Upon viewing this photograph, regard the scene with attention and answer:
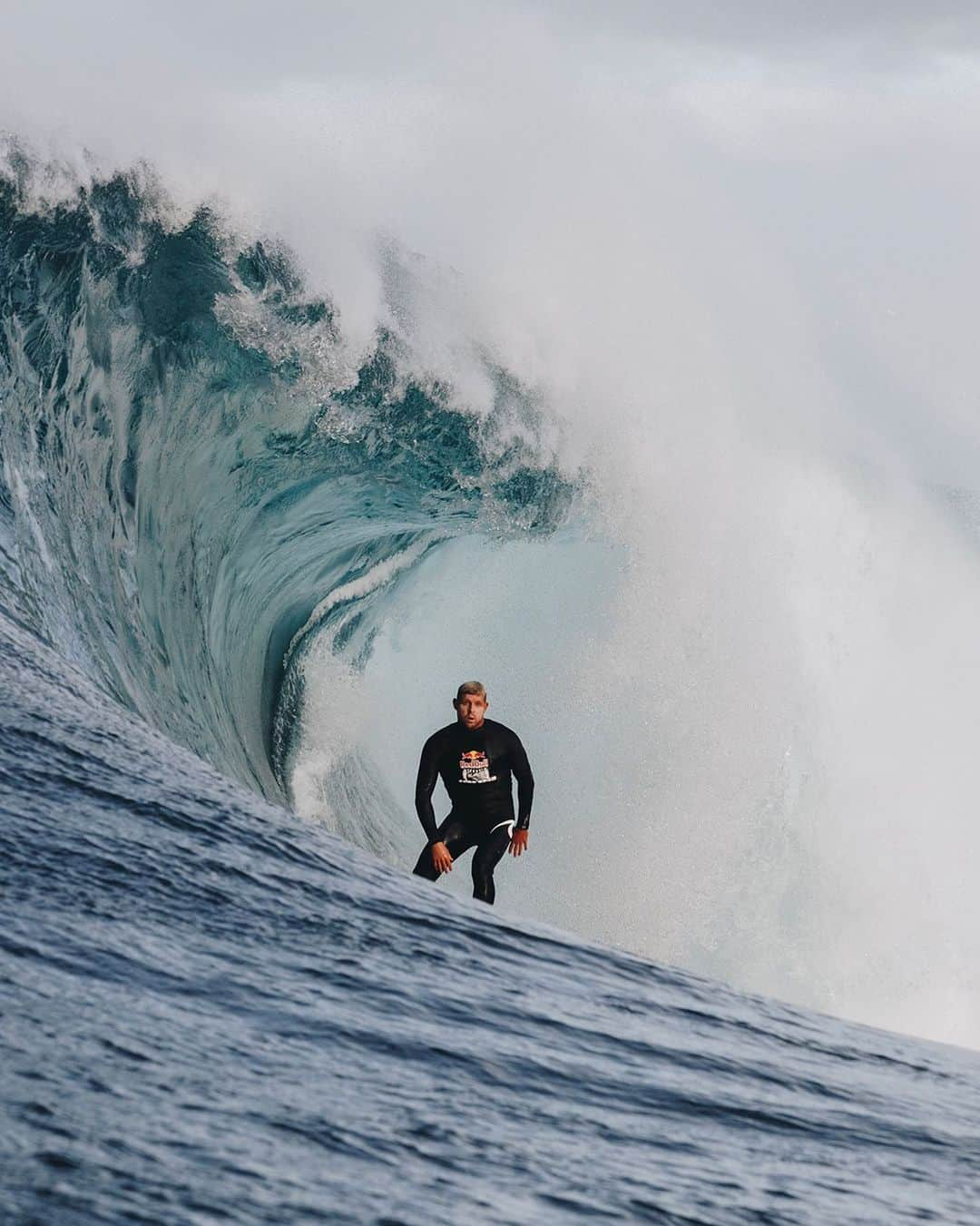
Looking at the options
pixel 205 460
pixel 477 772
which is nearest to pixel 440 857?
pixel 477 772

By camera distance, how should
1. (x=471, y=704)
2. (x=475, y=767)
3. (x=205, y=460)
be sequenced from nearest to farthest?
(x=471, y=704) → (x=475, y=767) → (x=205, y=460)

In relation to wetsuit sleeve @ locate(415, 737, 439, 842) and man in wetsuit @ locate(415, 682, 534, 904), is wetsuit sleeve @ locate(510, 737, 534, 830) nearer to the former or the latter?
man in wetsuit @ locate(415, 682, 534, 904)

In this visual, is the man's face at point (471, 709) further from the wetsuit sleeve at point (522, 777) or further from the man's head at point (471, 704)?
the wetsuit sleeve at point (522, 777)

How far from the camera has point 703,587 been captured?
9672mm

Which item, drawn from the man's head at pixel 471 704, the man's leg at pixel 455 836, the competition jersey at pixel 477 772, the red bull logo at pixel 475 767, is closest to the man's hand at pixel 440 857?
the competition jersey at pixel 477 772

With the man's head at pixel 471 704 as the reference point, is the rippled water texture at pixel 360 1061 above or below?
below

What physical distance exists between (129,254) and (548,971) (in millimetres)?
5757

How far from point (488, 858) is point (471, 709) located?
71 centimetres

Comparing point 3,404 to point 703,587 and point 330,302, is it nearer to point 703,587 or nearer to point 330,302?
point 330,302

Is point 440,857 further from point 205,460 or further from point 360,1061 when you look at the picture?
point 205,460

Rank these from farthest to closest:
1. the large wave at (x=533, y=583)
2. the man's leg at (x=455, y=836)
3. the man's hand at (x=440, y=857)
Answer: the large wave at (x=533, y=583) → the man's leg at (x=455, y=836) → the man's hand at (x=440, y=857)

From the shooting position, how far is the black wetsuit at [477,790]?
17.9ft

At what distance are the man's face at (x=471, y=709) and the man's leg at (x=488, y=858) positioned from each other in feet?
1.75

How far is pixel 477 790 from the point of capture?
5.56m
